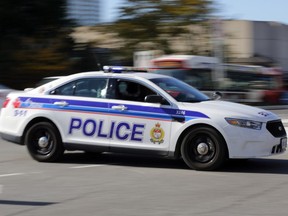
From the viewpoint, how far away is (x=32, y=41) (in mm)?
37344

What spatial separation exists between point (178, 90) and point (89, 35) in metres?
32.7

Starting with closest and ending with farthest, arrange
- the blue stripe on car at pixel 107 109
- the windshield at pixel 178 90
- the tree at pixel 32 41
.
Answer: the blue stripe on car at pixel 107 109, the windshield at pixel 178 90, the tree at pixel 32 41

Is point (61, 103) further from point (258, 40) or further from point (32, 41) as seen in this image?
point (258, 40)

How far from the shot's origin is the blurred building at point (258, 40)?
53.0 m

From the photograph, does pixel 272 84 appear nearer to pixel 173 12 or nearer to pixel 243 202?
pixel 173 12

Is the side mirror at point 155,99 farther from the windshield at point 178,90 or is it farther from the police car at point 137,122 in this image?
the windshield at point 178,90

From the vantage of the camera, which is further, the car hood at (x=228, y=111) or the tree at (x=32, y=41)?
the tree at (x=32, y=41)

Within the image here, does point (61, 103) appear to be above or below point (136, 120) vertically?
above

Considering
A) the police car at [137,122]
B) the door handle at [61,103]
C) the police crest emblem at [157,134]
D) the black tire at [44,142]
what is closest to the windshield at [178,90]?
the police car at [137,122]

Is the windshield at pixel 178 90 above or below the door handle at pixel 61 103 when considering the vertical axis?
above

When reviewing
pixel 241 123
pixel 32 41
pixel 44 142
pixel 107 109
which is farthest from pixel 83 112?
pixel 32 41

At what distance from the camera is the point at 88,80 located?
10.7 meters

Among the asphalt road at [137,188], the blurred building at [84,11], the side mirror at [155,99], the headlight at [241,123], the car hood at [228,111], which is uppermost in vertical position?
the blurred building at [84,11]

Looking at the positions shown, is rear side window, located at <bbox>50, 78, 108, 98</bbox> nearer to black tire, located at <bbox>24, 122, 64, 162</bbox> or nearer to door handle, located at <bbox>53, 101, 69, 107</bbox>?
door handle, located at <bbox>53, 101, 69, 107</bbox>
